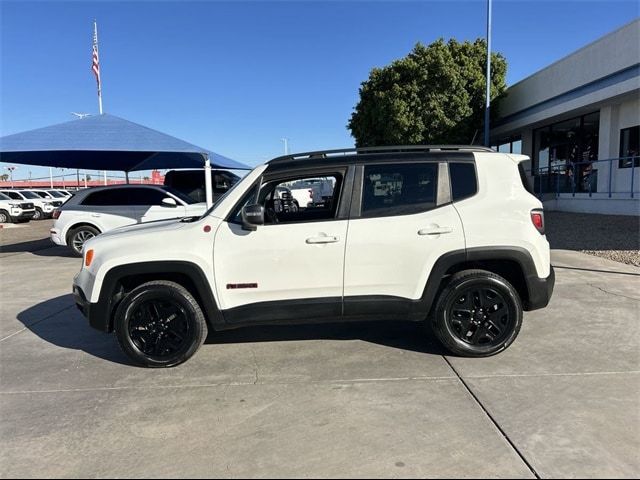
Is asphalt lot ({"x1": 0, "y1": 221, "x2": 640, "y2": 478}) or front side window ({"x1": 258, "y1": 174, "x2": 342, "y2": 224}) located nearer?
asphalt lot ({"x1": 0, "y1": 221, "x2": 640, "y2": 478})

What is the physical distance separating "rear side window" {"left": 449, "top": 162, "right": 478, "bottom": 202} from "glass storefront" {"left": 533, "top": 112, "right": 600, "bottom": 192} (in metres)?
15.0

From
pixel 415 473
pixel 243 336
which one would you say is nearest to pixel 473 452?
pixel 415 473

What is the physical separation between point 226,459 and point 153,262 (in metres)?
1.89

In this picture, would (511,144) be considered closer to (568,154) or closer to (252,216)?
(568,154)

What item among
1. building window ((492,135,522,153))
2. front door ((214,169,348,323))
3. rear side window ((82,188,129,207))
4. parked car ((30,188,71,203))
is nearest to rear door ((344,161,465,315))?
front door ((214,169,348,323))

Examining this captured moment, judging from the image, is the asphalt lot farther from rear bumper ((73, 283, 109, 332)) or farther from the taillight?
the taillight

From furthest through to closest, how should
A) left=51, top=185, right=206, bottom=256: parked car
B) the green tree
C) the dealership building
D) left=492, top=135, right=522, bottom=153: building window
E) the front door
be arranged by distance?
1. left=492, top=135, right=522, bottom=153: building window
2. the green tree
3. the dealership building
4. left=51, top=185, right=206, bottom=256: parked car
5. the front door

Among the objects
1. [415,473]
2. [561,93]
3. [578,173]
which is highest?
[561,93]

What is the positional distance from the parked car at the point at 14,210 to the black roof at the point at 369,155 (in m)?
22.6

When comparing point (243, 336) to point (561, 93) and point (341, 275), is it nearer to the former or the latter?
point (341, 275)

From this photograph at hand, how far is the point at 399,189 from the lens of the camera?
4258mm

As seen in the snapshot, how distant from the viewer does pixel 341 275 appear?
416 cm

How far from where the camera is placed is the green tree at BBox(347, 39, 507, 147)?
2283 centimetres

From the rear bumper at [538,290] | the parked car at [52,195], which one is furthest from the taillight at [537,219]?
the parked car at [52,195]
